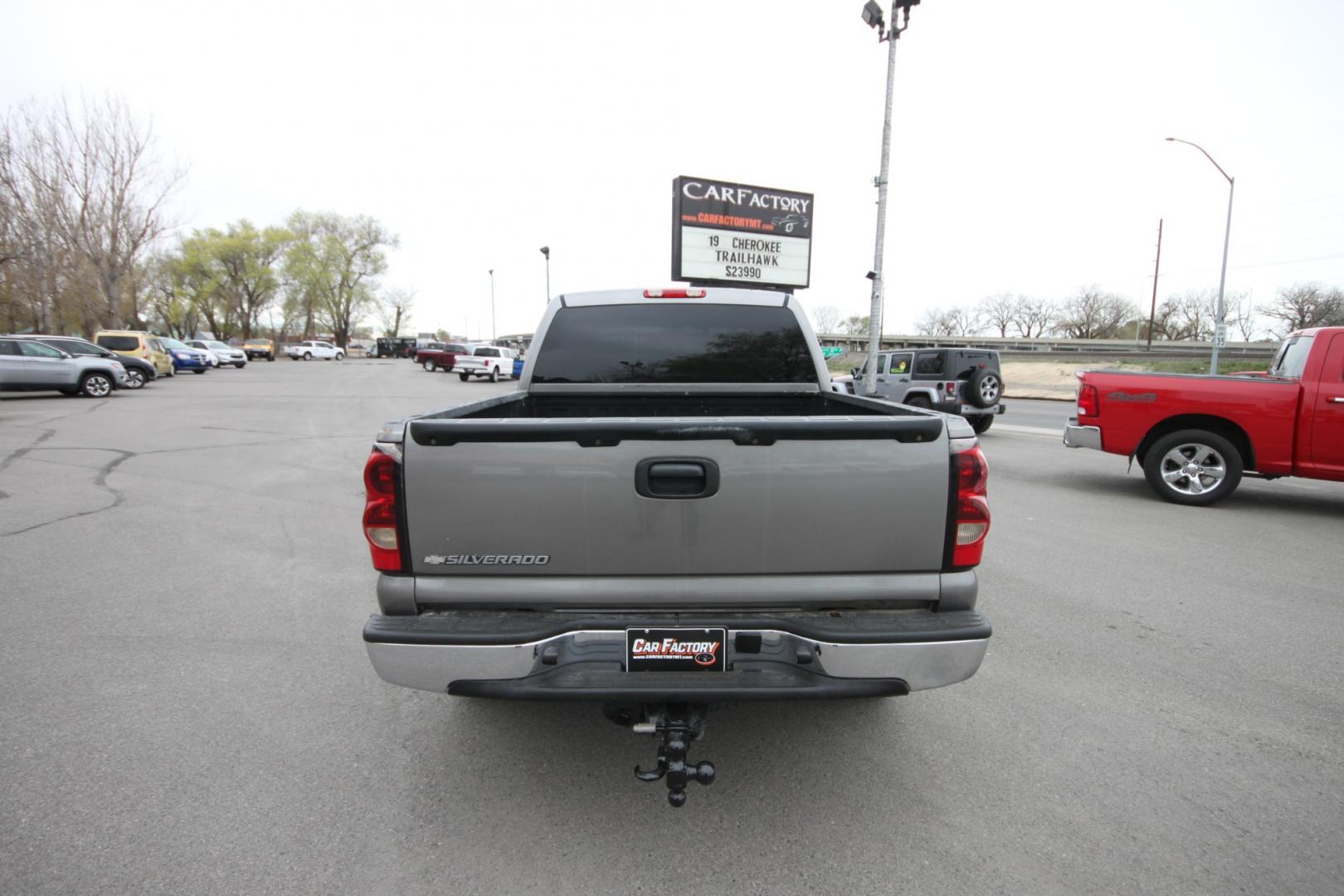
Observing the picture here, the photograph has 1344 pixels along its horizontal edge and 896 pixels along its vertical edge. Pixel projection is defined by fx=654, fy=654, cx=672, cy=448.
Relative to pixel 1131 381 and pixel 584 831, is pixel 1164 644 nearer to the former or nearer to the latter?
pixel 584 831

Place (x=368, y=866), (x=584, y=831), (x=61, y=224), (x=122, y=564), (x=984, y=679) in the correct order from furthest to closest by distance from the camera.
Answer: (x=61, y=224)
(x=122, y=564)
(x=984, y=679)
(x=584, y=831)
(x=368, y=866)

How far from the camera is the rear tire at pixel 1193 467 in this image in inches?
288

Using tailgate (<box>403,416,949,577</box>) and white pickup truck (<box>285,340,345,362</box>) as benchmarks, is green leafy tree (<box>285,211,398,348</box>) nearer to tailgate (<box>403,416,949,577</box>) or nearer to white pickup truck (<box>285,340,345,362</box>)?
white pickup truck (<box>285,340,345,362</box>)

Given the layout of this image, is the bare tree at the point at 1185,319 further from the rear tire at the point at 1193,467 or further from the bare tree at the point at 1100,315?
the rear tire at the point at 1193,467

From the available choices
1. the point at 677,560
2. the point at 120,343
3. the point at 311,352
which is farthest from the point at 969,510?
the point at 311,352

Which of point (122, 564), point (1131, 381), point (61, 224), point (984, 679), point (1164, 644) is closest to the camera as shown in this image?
point (984, 679)

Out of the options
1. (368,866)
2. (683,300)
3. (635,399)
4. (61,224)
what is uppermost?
(61,224)

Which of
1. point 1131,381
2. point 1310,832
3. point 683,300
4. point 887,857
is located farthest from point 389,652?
point 1131,381

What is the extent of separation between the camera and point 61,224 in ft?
123

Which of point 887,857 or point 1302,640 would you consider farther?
point 1302,640

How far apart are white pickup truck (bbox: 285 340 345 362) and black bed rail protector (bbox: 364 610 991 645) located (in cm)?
6906

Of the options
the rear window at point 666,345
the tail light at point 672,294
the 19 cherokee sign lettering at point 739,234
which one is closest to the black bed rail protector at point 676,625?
the rear window at point 666,345

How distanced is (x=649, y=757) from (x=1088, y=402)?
7676 mm

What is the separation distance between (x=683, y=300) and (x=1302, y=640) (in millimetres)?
4329
